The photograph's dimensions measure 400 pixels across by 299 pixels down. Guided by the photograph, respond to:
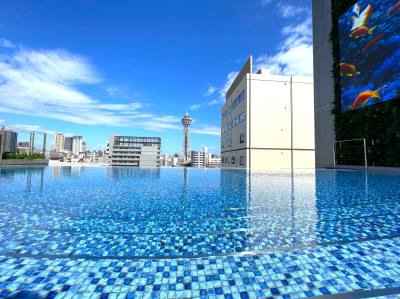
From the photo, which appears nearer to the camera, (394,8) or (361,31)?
(394,8)

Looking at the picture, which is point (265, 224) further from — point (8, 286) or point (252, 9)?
point (252, 9)

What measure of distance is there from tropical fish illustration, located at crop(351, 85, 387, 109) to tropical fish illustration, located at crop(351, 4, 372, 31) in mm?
3973

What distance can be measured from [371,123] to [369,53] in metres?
3.78

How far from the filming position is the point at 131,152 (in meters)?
97.1

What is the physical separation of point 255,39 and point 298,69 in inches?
251

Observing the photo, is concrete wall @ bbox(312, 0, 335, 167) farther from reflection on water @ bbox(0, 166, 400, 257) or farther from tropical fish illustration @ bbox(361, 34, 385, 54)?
reflection on water @ bbox(0, 166, 400, 257)

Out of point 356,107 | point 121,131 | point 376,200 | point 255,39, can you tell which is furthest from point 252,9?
point 121,131

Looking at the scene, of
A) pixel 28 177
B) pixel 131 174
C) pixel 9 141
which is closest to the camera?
pixel 28 177

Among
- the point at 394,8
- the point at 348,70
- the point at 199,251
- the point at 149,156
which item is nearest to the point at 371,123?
the point at 348,70

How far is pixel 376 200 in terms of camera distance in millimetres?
4562

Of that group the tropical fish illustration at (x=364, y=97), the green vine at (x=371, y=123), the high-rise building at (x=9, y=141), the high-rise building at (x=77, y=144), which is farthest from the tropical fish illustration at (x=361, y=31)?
the high-rise building at (x=77, y=144)

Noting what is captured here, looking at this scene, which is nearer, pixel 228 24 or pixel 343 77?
pixel 343 77

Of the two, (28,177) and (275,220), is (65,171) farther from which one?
(275,220)

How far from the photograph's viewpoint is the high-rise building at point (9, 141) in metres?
16.7
